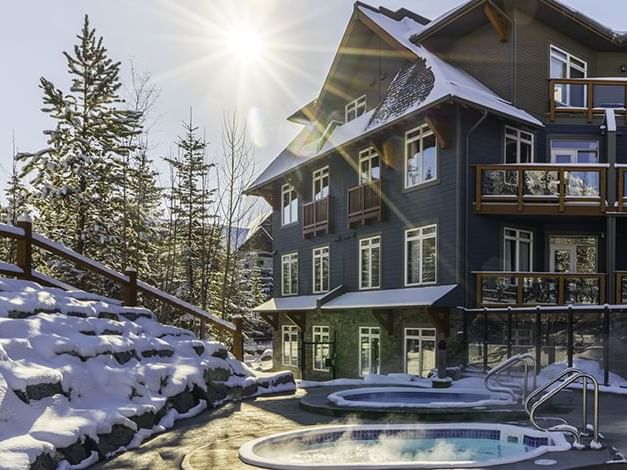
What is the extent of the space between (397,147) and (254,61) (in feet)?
19.8

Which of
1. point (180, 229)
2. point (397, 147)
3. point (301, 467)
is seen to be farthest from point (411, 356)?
point (180, 229)

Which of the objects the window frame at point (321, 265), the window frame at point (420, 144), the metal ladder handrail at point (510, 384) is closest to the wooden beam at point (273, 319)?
the window frame at point (321, 265)

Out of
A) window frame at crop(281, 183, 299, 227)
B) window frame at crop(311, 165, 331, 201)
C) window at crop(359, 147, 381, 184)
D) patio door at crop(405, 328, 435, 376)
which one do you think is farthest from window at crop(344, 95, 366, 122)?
patio door at crop(405, 328, 435, 376)

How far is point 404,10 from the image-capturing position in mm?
18156

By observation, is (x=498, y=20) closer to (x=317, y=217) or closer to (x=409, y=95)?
(x=409, y=95)

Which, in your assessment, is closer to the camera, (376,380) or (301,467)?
(301,467)

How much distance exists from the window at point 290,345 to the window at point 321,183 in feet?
15.8

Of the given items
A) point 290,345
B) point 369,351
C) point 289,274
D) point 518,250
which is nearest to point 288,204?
point 289,274

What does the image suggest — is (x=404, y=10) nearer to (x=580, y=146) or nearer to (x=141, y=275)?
(x=580, y=146)

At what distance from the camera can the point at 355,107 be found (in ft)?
61.6

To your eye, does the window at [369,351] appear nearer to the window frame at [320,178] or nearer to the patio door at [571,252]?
the window frame at [320,178]

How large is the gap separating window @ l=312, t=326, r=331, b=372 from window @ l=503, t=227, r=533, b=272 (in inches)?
254

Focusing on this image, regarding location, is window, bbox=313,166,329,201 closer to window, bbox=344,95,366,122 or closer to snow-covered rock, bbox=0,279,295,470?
window, bbox=344,95,366,122

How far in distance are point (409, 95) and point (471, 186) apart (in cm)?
291
